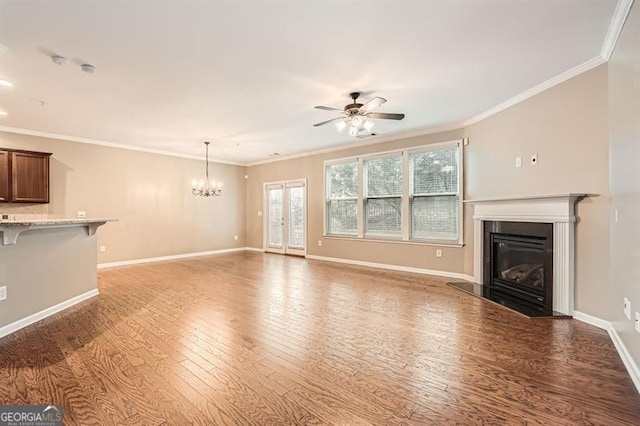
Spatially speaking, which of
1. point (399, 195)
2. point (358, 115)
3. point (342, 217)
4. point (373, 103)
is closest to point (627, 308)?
point (373, 103)

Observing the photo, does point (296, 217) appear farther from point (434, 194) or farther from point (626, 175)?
point (626, 175)

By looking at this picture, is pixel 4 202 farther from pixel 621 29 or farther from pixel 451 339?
pixel 621 29

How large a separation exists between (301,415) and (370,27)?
2.89 m

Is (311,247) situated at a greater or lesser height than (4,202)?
lesser

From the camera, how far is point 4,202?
5.05 m

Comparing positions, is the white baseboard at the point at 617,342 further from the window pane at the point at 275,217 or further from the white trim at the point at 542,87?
the window pane at the point at 275,217

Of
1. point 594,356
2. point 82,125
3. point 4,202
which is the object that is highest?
point 82,125

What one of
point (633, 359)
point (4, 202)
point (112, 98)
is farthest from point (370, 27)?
point (4, 202)

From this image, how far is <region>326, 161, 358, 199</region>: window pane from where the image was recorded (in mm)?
6773

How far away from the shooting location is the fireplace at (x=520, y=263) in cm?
360

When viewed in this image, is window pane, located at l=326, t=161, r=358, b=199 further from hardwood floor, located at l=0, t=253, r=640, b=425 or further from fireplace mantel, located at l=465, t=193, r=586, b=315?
fireplace mantel, located at l=465, t=193, r=586, b=315

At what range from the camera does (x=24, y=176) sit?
519cm

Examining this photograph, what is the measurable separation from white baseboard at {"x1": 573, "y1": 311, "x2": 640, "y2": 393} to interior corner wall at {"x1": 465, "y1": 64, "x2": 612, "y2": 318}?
0.06 meters

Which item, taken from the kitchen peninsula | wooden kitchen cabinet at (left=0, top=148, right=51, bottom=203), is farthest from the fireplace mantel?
wooden kitchen cabinet at (left=0, top=148, right=51, bottom=203)
